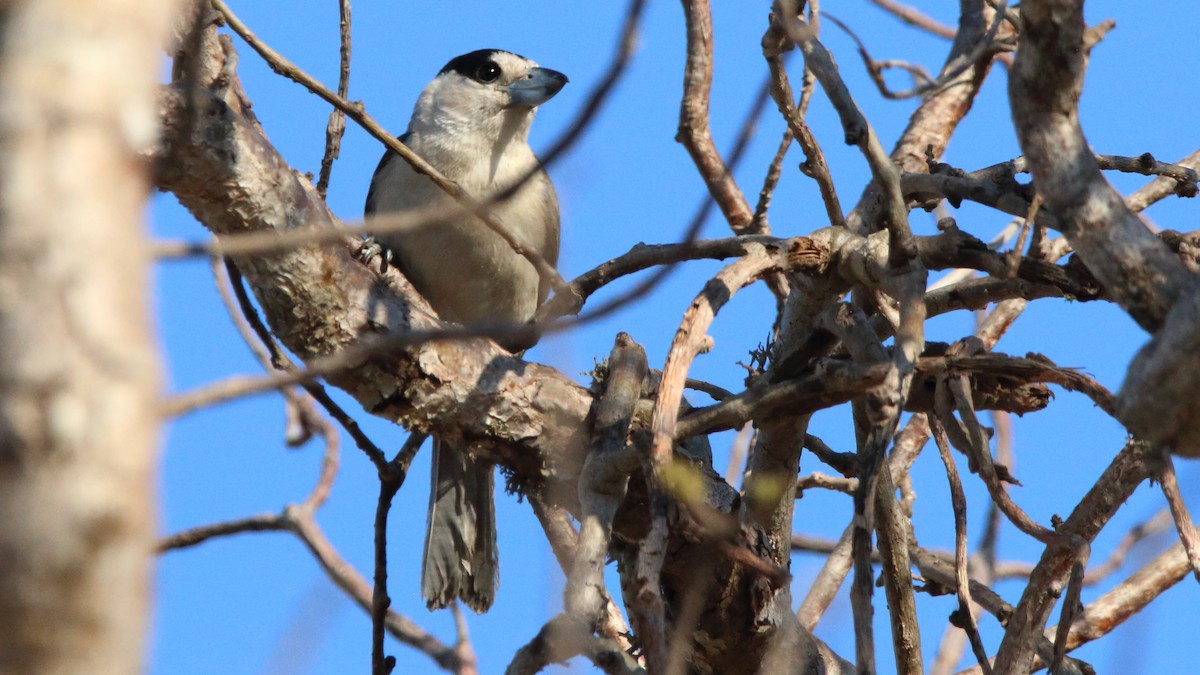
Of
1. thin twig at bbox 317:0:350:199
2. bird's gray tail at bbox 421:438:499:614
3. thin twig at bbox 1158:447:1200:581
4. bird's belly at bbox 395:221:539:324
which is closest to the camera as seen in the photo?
thin twig at bbox 1158:447:1200:581

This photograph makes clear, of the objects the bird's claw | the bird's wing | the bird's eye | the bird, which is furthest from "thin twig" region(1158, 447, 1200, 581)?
the bird's eye

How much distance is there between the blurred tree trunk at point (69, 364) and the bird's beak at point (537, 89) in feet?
15.5

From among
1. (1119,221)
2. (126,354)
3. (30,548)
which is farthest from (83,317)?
(1119,221)

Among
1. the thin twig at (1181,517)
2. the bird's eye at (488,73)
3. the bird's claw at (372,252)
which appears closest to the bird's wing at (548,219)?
the bird's eye at (488,73)

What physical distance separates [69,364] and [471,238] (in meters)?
3.99

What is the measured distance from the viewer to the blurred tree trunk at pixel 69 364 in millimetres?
871

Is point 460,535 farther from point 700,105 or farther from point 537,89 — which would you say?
point 537,89

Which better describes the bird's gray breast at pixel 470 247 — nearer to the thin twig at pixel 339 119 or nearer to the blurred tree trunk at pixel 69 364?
the thin twig at pixel 339 119

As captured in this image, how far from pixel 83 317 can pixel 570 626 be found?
4.06 ft

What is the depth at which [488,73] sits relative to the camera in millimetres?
5785

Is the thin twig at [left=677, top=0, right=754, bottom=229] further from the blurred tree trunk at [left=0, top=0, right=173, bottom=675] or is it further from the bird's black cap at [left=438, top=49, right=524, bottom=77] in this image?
the blurred tree trunk at [left=0, top=0, right=173, bottom=675]

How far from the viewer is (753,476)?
348 cm

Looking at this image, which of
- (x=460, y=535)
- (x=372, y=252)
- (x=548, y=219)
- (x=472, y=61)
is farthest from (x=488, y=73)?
(x=460, y=535)

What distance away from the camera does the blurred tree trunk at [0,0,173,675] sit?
0.87 m
